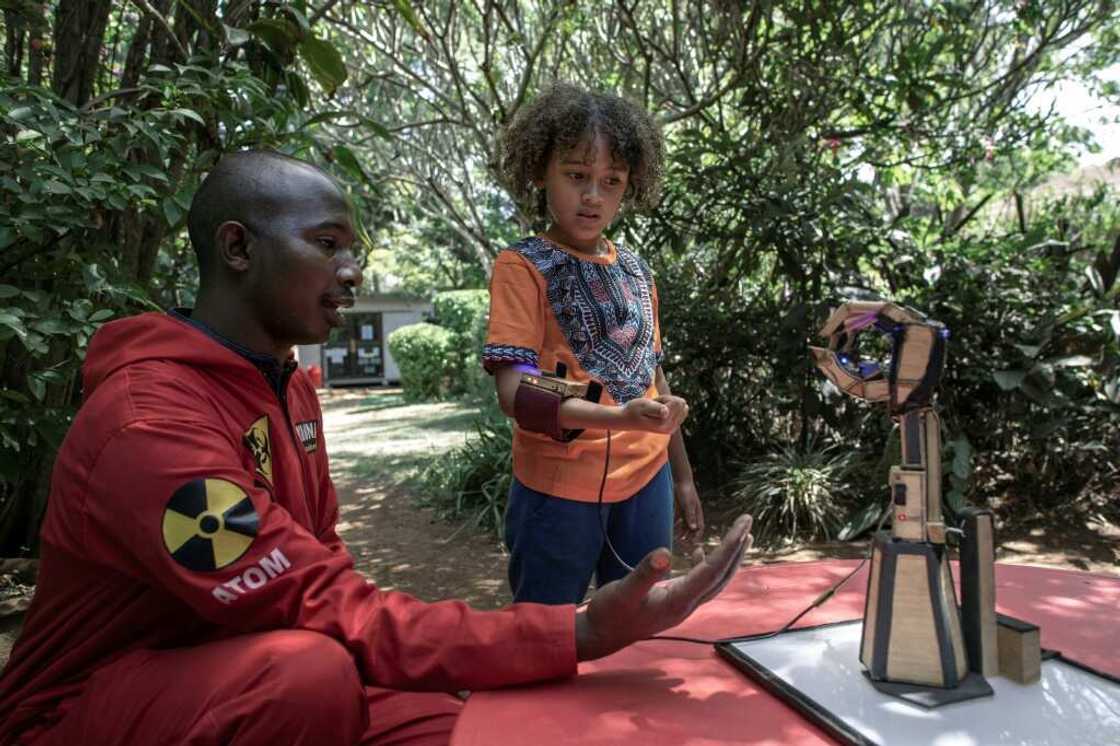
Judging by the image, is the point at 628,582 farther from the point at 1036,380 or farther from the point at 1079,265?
the point at 1079,265

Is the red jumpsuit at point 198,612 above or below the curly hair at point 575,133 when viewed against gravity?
below

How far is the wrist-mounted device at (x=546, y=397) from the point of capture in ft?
4.96

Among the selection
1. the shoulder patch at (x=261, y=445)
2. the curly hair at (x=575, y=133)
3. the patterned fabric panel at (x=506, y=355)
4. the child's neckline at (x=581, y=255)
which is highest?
the curly hair at (x=575, y=133)

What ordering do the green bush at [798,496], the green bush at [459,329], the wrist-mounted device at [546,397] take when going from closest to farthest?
the wrist-mounted device at [546,397], the green bush at [798,496], the green bush at [459,329]

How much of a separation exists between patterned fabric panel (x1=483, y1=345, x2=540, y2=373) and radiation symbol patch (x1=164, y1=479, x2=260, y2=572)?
694 mm

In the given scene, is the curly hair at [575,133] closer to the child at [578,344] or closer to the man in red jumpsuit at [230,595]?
the child at [578,344]

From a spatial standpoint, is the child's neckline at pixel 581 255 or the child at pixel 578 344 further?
the child's neckline at pixel 581 255

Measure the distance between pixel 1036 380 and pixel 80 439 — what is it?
15.9 ft

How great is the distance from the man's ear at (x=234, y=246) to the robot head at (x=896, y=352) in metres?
0.95

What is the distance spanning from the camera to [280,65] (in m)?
3.02

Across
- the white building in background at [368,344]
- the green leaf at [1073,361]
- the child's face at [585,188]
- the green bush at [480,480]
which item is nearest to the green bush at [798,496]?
the green leaf at [1073,361]

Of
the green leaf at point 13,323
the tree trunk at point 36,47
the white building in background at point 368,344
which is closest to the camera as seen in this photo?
the green leaf at point 13,323

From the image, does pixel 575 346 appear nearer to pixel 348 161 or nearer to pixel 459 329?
pixel 348 161

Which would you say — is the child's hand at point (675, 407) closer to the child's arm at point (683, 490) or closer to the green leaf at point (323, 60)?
the child's arm at point (683, 490)
